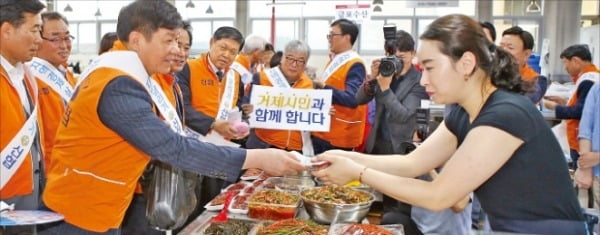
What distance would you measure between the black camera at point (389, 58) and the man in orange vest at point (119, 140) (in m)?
1.73

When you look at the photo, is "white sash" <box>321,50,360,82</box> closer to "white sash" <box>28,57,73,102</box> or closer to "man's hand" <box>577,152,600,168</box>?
"man's hand" <box>577,152,600,168</box>

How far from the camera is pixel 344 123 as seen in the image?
3.80 meters

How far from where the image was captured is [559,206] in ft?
4.94

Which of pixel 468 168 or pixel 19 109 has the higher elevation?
pixel 19 109

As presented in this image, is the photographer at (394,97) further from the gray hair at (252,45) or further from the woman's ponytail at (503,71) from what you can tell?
the gray hair at (252,45)

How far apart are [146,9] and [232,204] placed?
3.46 ft

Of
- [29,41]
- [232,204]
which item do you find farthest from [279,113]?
[29,41]

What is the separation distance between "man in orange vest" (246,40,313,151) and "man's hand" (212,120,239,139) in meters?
0.62

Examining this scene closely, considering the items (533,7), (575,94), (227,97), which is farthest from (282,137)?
(533,7)

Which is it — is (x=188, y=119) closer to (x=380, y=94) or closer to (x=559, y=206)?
(x=380, y=94)

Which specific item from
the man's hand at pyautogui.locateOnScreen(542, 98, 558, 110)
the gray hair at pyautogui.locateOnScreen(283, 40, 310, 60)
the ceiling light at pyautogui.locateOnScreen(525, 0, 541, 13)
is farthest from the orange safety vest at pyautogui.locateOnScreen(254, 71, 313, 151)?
the ceiling light at pyautogui.locateOnScreen(525, 0, 541, 13)

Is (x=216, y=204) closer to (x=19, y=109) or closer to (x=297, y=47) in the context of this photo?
(x=19, y=109)

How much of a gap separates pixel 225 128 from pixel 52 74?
3.20 ft

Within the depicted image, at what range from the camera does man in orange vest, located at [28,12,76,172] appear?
2502 millimetres
